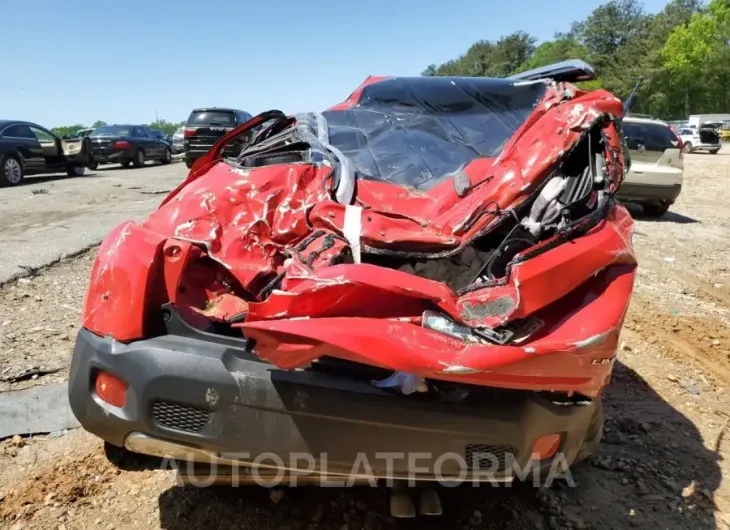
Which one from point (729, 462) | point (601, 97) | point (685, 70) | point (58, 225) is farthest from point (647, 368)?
point (685, 70)

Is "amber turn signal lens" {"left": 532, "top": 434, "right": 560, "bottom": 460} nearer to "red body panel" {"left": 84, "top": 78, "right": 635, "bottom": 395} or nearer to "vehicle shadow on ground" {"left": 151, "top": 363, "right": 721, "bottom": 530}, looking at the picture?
"red body panel" {"left": 84, "top": 78, "right": 635, "bottom": 395}

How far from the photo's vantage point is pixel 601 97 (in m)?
2.37

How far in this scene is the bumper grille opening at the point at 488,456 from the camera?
1.87 m

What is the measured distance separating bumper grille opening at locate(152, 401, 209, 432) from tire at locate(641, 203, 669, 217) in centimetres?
1005

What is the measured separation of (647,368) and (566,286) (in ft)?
8.30

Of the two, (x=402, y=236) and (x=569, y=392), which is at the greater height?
(x=402, y=236)

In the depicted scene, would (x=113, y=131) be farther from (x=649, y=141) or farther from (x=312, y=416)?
(x=312, y=416)

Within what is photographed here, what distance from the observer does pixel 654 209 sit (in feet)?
34.0

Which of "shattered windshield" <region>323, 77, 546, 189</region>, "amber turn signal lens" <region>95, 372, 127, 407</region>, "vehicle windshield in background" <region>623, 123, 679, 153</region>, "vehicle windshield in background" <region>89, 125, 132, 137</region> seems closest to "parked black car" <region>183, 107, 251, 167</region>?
"vehicle windshield in background" <region>89, 125, 132, 137</region>

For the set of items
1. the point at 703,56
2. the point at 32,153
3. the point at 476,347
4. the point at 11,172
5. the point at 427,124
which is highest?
the point at 703,56

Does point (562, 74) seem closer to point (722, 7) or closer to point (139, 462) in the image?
point (139, 462)

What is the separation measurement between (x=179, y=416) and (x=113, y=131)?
19.9m

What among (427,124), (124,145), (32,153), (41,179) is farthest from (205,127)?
(427,124)

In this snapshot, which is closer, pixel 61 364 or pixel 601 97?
pixel 601 97
